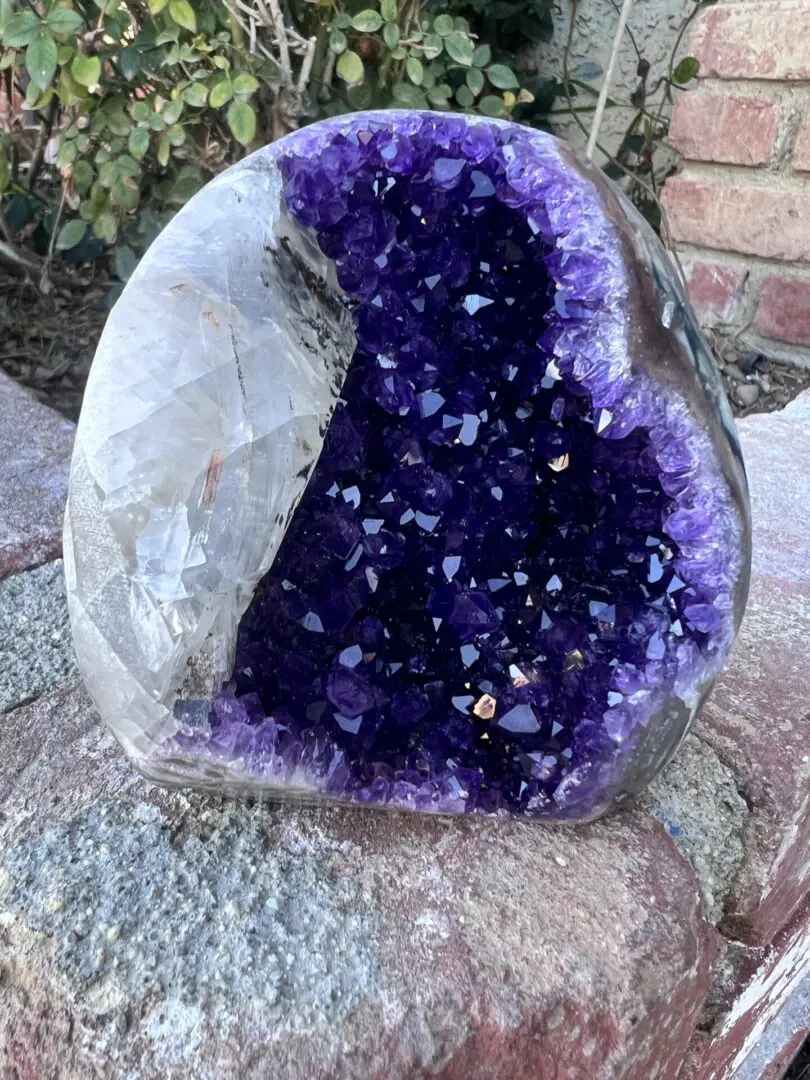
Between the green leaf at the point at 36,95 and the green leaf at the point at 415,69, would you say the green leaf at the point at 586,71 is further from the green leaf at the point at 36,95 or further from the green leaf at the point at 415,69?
the green leaf at the point at 36,95

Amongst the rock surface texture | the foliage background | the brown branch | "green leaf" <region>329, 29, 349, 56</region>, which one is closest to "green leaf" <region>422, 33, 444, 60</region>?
the foliage background

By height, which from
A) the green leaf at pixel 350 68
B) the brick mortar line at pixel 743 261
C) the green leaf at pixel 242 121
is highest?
the green leaf at pixel 350 68

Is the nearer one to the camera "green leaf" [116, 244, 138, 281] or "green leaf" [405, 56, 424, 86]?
"green leaf" [405, 56, 424, 86]

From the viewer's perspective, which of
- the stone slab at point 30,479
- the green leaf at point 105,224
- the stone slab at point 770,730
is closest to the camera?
the stone slab at point 770,730

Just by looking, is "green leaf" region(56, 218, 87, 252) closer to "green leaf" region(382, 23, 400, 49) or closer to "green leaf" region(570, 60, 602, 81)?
"green leaf" region(382, 23, 400, 49)

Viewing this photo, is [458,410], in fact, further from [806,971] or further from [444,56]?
[444,56]

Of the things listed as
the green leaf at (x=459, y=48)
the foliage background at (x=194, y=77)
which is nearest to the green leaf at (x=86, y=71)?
the foliage background at (x=194, y=77)
